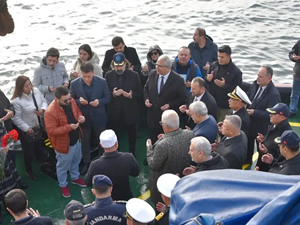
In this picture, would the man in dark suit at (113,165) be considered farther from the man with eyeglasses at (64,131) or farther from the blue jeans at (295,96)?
the blue jeans at (295,96)

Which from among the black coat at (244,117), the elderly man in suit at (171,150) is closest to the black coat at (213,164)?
the elderly man in suit at (171,150)

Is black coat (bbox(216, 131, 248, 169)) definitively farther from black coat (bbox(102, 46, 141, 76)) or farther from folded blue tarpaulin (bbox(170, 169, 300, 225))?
black coat (bbox(102, 46, 141, 76))

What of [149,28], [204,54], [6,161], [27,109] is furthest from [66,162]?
[149,28]

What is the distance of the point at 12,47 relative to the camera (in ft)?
67.0

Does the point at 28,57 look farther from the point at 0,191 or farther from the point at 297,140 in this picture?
the point at 297,140

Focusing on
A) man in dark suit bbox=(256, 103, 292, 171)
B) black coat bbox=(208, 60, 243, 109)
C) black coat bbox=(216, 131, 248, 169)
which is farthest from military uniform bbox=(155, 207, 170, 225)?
black coat bbox=(208, 60, 243, 109)

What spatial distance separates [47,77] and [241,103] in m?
3.46

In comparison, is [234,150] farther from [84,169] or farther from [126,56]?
[126,56]

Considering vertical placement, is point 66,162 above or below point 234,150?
below

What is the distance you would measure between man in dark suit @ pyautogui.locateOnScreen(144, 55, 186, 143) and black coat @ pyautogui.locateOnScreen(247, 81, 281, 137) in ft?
3.98

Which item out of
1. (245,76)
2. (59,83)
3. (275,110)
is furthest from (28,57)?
(275,110)

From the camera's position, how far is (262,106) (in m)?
7.45

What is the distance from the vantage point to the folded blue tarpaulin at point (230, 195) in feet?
9.53

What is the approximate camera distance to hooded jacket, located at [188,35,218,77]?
29.9 ft
